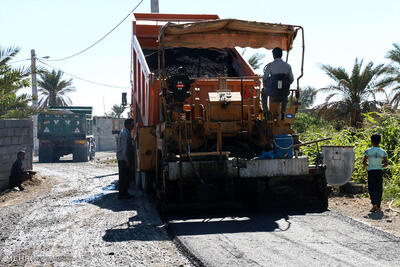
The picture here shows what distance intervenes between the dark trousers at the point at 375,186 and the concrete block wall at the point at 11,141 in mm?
8110

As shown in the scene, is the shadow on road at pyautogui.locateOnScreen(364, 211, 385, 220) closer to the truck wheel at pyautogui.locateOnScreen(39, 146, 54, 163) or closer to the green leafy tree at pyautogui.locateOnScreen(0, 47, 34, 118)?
the green leafy tree at pyautogui.locateOnScreen(0, 47, 34, 118)

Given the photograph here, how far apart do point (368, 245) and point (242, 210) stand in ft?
8.38

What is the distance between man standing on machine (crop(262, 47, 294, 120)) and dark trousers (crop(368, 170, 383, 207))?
1654mm

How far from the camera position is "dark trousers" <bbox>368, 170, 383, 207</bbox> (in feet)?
25.9

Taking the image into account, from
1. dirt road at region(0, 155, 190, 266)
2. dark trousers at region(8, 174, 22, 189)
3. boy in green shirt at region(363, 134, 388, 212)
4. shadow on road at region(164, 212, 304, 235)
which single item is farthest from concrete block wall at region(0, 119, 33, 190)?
boy in green shirt at region(363, 134, 388, 212)

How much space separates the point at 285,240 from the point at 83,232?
8.30 ft

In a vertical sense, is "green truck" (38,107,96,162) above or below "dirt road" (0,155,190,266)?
above

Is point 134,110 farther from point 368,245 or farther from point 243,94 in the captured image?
point 368,245

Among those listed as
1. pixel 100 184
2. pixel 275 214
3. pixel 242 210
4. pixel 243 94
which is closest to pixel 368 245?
pixel 275 214

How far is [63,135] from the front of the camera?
1029 inches

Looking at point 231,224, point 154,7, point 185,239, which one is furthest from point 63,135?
point 185,239

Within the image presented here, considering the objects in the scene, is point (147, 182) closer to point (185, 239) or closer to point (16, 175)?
point (16, 175)

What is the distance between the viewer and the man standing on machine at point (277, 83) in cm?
778

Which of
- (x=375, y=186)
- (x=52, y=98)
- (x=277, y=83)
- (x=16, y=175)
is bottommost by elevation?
(x=16, y=175)
